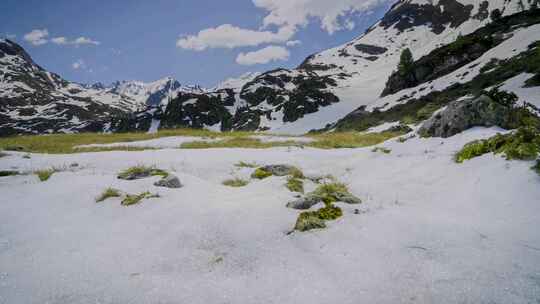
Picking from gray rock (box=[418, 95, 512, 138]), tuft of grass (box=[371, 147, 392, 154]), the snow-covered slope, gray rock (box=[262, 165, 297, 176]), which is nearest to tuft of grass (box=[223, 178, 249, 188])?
gray rock (box=[262, 165, 297, 176])

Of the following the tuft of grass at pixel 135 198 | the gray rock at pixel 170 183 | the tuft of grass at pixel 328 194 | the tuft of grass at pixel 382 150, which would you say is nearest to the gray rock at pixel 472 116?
the tuft of grass at pixel 382 150

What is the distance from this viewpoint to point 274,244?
4504 millimetres

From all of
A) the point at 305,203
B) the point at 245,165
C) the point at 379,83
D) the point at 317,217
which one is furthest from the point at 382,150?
the point at 379,83

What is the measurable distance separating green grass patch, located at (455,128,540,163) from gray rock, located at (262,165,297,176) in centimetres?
484

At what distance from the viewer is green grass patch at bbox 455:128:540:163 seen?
5.89 meters

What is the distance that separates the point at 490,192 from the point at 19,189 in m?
11.9

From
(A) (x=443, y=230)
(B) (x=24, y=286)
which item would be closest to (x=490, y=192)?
(A) (x=443, y=230)

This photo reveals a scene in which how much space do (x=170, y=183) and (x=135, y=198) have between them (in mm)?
1051

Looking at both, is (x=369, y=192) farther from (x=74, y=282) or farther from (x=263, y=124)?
(x=263, y=124)

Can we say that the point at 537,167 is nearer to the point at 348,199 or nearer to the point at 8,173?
the point at 348,199

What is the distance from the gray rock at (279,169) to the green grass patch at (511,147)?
4837 millimetres

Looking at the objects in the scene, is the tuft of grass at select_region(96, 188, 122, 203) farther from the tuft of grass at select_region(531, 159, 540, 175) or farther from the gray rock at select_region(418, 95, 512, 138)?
the gray rock at select_region(418, 95, 512, 138)

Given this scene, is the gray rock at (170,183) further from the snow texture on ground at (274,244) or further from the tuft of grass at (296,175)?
the tuft of grass at (296,175)

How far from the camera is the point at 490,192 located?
18.1ft
